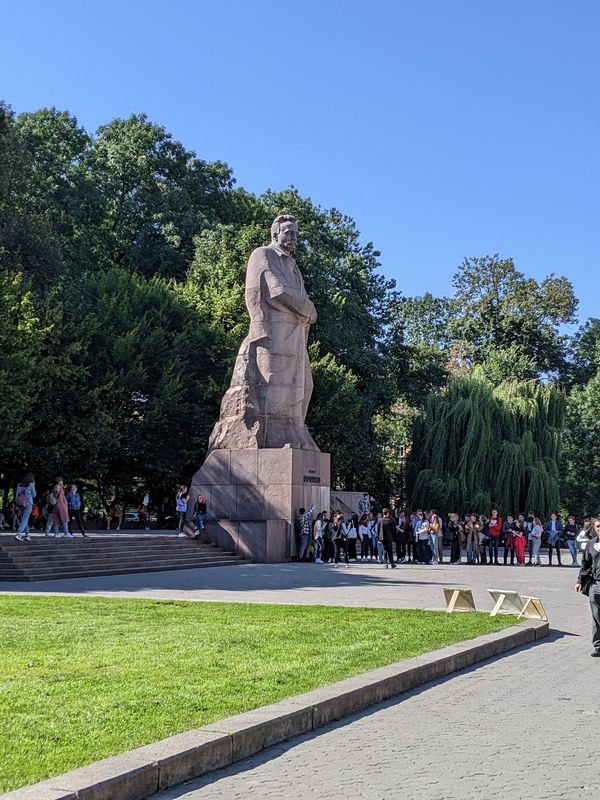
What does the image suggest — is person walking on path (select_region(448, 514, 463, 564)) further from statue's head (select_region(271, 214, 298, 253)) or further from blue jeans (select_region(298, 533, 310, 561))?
statue's head (select_region(271, 214, 298, 253))

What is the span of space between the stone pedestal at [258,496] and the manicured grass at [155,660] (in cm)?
1285

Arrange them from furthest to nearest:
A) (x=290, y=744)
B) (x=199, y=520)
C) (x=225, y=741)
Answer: (x=199, y=520) → (x=290, y=744) → (x=225, y=741)

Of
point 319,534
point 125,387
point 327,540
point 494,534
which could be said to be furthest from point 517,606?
point 125,387

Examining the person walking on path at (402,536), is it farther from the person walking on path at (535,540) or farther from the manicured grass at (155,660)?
the manicured grass at (155,660)

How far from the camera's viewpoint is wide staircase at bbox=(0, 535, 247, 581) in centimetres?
2180

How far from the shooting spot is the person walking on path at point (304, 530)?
1113 inches

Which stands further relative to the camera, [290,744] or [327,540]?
[327,540]

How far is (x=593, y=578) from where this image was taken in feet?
39.3

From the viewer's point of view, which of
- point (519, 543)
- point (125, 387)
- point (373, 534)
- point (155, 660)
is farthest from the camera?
point (125, 387)

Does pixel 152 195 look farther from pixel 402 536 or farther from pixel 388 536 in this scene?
pixel 388 536

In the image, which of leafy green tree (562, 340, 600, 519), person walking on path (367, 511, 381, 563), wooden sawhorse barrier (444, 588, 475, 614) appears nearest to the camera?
wooden sawhorse barrier (444, 588, 475, 614)

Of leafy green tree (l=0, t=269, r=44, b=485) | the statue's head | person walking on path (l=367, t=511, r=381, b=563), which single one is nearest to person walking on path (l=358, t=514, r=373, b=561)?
person walking on path (l=367, t=511, r=381, b=563)

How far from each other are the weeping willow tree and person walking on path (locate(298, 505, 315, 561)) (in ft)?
51.5

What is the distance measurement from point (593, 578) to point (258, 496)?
1741 centimetres
